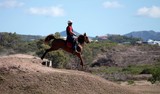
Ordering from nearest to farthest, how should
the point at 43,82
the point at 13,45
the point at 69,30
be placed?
the point at 43,82
the point at 69,30
the point at 13,45

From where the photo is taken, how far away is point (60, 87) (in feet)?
50.7

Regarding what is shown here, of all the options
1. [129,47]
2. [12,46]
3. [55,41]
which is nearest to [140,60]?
[129,47]

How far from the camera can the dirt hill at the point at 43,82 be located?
15328 millimetres

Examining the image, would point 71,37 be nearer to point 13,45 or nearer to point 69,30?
point 69,30

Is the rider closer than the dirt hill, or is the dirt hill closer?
the dirt hill

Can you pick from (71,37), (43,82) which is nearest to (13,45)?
(71,37)

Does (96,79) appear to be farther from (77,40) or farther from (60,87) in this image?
(77,40)

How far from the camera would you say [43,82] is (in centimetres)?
1545

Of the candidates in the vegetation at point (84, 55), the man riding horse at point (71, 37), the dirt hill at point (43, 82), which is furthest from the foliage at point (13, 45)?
the dirt hill at point (43, 82)

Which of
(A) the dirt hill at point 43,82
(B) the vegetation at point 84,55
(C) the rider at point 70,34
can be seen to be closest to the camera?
(A) the dirt hill at point 43,82

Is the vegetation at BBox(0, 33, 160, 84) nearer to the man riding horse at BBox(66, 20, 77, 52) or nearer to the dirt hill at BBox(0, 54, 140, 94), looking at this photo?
the man riding horse at BBox(66, 20, 77, 52)

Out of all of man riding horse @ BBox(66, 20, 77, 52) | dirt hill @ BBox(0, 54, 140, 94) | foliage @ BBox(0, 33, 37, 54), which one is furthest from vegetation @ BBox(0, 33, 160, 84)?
dirt hill @ BBox(0, 54, 140, 94)

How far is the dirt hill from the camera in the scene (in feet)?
50.3

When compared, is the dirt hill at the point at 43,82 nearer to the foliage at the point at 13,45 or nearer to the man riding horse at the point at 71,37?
the man riding horse at the point at 71,37
